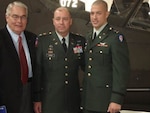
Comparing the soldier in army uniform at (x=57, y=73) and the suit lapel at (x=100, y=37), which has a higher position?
the suit lapel at (x=100, y=37)

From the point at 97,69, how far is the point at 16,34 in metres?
0.64

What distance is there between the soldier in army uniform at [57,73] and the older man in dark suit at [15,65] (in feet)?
0.31

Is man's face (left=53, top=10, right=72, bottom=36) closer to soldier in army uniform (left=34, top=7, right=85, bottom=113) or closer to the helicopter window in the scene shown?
soldier in army uniform (left=34, top=7, right=85, bottom=113)

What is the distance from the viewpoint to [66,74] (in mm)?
2572

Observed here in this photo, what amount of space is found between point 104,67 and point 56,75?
14.3 inches

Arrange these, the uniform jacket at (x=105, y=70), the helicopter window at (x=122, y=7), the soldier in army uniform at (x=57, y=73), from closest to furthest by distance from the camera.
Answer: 1. the uniform jacket at (x=105, y=70)
2. the soldier in army uniform at (x=57, y=73)
3. the helicopter window at (x=122, y=7)

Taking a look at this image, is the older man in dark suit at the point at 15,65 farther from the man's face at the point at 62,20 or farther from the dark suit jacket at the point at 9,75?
the man's face at the point at 62,20

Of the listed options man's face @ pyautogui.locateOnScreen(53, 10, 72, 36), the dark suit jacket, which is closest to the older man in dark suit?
the dark suit jacket

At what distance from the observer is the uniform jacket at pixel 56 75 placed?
8.43 ft

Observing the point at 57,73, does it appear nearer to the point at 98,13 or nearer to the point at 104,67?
the point at 104,67

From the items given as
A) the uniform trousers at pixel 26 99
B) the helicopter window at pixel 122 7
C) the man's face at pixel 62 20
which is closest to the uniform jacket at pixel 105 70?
the man's face at pixel 62 20

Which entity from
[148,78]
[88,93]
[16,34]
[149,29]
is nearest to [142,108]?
[148,78]

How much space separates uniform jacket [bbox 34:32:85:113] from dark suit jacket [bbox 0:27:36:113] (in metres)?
0.16

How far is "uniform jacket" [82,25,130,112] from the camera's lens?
7.95 feet
